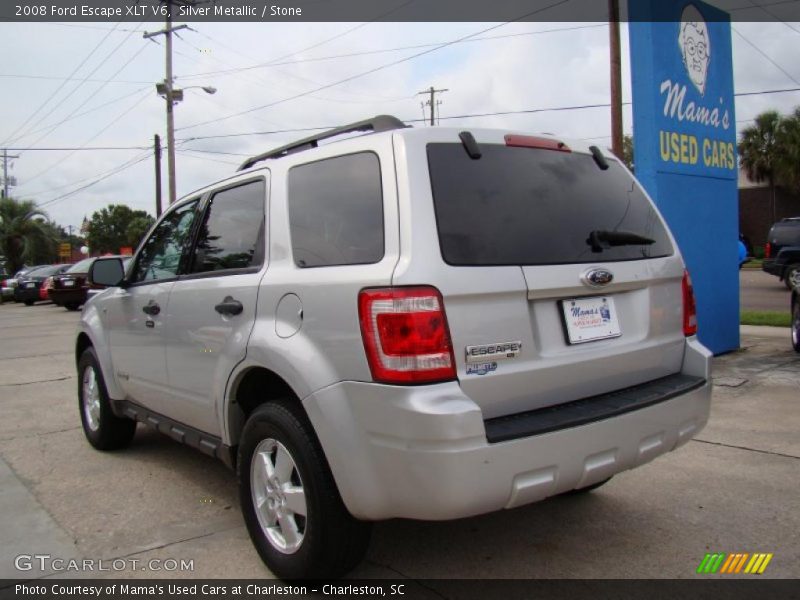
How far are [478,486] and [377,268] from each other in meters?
0.87

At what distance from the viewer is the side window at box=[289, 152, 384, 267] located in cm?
265

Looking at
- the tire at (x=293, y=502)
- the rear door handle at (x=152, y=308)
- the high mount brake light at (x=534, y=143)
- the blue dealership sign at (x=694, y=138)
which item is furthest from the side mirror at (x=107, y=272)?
the blue dealership sign at (x=694, y=138)

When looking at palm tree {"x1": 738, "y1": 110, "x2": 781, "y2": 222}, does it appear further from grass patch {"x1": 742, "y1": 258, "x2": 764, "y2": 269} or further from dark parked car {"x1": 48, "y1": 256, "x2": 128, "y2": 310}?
dark parked car {"x1": 48, "y1": 256, "x2": 128, "y2": 310}

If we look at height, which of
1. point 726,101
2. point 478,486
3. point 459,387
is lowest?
point 478,486

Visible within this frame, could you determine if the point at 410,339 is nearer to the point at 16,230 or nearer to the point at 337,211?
the point at 337,211

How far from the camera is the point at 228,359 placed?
3189 millimetres

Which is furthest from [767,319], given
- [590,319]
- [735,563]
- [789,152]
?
[789,152]

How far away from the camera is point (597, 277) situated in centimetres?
284

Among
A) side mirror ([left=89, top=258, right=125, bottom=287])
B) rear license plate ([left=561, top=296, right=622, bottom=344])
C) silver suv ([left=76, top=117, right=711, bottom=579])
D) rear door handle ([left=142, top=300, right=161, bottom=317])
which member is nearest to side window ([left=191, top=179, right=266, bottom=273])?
silver suv ([left=76, top=117, right=711, bottom=579])

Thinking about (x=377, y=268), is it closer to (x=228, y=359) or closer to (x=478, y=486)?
(x=478, y=486)

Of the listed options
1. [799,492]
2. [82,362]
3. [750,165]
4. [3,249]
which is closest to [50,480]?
[82,362]

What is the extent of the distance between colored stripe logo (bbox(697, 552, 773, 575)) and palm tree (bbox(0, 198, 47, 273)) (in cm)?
4667

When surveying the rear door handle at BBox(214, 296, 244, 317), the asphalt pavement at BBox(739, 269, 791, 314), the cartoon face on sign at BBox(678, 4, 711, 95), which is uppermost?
the cartoon face on sign at BBox(678, 4, 711, 95)

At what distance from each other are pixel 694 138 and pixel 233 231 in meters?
6.36
